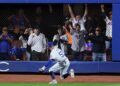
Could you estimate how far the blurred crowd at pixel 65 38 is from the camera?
1725 cm

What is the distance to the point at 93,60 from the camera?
57.0ft

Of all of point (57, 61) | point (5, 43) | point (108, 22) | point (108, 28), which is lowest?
point (57, 61)

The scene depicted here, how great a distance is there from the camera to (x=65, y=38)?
1738 centimetres

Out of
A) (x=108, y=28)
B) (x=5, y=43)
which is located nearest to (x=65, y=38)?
(x=108, y=28)

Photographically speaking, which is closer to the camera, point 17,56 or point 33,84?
point 33,84

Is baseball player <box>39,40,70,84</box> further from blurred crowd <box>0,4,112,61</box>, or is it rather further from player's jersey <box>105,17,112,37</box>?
player's jersey <box>105,17,112,37</box>

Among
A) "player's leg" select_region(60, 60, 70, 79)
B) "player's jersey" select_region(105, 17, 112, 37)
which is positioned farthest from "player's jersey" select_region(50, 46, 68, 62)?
"player's jersey" select_region(105, 17, 112, 37)

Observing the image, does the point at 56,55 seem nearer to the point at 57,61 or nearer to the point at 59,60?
the point at 59,60

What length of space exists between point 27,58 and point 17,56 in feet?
1.37

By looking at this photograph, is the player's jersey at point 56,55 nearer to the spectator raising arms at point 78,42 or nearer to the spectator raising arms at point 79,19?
the spectator raising arms at point 78,42

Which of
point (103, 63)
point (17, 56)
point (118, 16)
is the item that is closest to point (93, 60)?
point (103, 63)

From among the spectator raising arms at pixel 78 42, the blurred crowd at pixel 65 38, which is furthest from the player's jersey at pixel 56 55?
the spectator raising arms at pixel 78 42

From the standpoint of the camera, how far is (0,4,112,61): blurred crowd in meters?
17.2

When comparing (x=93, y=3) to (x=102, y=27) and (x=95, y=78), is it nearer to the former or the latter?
(x=102, y=27)
